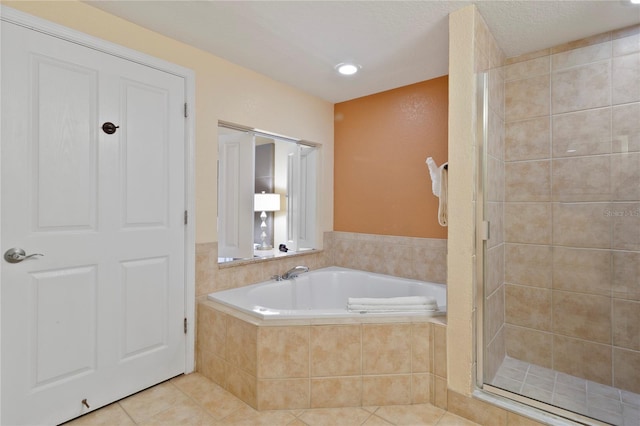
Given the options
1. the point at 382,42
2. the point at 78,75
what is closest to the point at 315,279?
the point at 382,42

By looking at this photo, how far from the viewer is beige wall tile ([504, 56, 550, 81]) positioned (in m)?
2.06

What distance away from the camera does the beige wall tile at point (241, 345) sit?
1844 mm

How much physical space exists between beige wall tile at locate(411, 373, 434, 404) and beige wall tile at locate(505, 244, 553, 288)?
3.05 feet

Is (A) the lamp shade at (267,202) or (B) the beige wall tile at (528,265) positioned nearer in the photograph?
(B) the beige wall tile at (528,265)

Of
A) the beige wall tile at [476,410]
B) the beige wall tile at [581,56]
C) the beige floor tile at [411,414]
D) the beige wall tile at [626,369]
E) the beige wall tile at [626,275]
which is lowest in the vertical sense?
the beige floor tile at [411,414]

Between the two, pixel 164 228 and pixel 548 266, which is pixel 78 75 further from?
pixel 548 266

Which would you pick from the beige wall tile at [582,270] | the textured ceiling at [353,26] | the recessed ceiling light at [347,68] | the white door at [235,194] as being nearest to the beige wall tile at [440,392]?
the beige wall tile at [582,270]

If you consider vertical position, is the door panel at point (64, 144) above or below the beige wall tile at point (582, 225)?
above

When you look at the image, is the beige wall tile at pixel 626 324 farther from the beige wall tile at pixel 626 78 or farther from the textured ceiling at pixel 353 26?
the textured ceiling at pixel 353 26

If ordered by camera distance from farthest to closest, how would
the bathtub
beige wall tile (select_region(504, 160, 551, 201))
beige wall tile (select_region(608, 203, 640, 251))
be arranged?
the bathtub → beige wall tile (select_region(504, 160, 551, 201)) → beige wall tile (select_region(608, 203, 640, 251))

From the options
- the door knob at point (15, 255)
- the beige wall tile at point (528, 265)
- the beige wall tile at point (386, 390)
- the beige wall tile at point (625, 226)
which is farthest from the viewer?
the beige wall tile at point (528, 265)

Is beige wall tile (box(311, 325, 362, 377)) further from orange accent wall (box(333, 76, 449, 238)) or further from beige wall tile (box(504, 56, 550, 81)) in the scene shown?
beige wall tile (box(504, 56, 550, 81))

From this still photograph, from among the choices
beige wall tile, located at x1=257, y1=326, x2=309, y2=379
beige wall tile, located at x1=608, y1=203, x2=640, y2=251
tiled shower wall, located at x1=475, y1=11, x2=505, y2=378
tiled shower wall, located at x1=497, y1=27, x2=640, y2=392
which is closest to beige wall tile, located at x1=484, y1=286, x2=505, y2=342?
tiled shower wall, located at x1=475, y1=11, x2=505, y2=378

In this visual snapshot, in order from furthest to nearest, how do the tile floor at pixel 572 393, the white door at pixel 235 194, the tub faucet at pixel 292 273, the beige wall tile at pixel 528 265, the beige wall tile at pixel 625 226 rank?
the tub faucet at pixel 292 273
the white door at pixel 235 194
the beige wall tile at pixel 528 265
the beige wall tile at pixel 625 226
the tile floor at pixel 572 393
